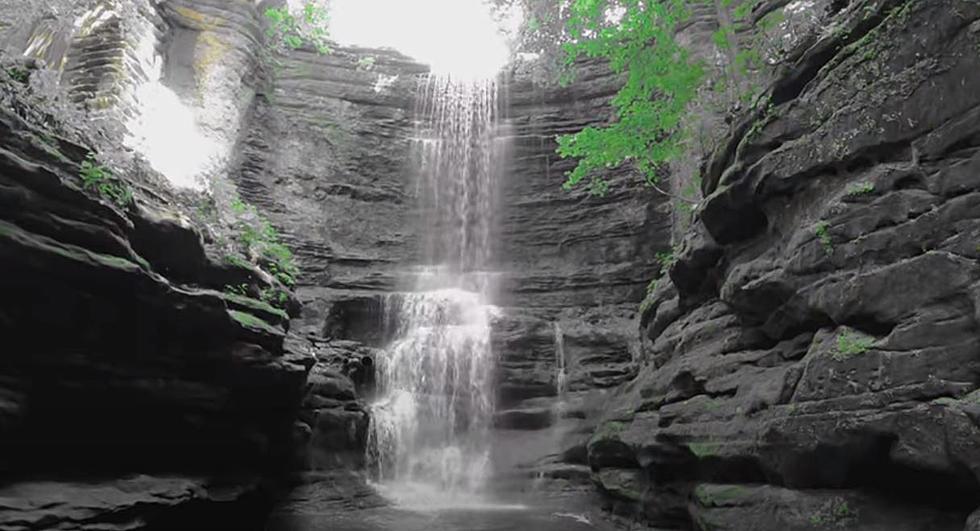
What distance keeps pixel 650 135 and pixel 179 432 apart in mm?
9474

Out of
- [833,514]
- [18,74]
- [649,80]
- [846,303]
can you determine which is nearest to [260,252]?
[18,74]

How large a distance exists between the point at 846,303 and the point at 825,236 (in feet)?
2.37

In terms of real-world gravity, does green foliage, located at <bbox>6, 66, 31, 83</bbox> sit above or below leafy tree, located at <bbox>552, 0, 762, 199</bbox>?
below

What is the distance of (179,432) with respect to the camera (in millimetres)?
7410

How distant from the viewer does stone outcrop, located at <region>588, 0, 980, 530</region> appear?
438 centimetres

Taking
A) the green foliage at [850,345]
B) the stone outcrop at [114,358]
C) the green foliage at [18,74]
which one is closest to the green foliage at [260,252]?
the stone outcrop at [114,358]

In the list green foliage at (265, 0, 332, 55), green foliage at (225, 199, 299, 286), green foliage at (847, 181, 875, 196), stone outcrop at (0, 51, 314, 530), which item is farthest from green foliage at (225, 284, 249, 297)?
green foliage at (265, 0, 332, 55)

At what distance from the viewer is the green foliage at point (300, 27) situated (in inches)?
876

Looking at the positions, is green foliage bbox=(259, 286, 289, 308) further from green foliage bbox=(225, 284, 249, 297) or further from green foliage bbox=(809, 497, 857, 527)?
green foliage bbox=(809, 497, 857, 527)

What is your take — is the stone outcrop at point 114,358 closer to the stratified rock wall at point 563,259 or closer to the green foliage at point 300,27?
the stratified rock wall at point 563,259

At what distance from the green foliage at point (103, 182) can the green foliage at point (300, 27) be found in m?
17.4

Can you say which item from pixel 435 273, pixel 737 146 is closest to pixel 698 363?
pixel 737 146

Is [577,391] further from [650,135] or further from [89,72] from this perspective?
[89,72]

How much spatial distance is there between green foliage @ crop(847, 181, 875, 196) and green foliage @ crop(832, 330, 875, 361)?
4.31 ft
